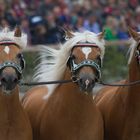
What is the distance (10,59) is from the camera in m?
10.3

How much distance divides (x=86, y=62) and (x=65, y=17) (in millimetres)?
9590

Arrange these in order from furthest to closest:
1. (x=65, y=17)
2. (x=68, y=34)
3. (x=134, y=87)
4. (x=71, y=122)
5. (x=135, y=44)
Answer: (x=65, y=17) → (x=134, y=87) → (x=135, y=44) → (x=68, y=34) → (x=71, y=122)

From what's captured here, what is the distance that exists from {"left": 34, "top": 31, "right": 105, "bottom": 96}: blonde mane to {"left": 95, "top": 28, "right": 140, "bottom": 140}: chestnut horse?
552 millimetres

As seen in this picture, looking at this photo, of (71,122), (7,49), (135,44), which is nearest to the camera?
(7,49)

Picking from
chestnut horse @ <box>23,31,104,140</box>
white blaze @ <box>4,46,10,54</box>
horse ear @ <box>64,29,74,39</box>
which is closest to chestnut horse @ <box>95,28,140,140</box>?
chestnut horse @ <box>23,31,104,140</box>

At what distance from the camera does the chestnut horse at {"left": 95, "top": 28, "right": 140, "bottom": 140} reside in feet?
37.0

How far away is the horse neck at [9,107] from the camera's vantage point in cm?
1053

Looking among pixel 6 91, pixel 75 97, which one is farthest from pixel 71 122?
pixel 6 91

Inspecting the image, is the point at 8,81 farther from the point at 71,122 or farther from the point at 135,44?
the point at 135,44

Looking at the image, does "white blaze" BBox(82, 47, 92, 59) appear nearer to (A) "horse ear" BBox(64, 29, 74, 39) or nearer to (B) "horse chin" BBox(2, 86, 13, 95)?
(A) "horse ear" BBox(64, 29, 74, 39)

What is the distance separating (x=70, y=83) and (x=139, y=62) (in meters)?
1.01

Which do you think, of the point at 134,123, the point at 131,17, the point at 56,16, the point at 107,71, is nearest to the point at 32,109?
the point at 134,123

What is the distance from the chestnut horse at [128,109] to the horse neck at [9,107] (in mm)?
1602

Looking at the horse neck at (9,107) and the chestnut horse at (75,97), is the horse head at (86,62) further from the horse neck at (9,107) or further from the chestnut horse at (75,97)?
the horse neck at (9,107)
